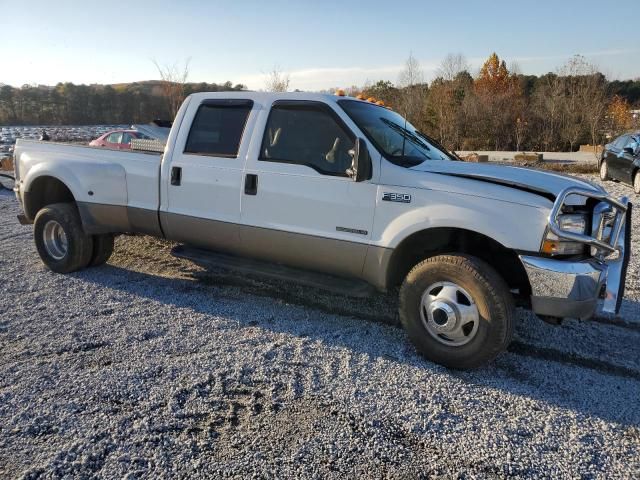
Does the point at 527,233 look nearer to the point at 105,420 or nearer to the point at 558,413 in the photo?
the point at 558,413

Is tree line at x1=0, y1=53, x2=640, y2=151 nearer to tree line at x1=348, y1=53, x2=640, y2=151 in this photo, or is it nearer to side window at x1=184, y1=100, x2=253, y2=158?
tree line at x1=348, y1=53, x2=640, y2=151

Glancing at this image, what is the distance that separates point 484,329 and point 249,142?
256 cm

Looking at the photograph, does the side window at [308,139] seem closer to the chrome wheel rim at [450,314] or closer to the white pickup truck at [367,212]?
the white pickup truck at [367,212]

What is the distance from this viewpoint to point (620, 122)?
25281mm

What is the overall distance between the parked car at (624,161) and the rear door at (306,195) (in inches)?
418

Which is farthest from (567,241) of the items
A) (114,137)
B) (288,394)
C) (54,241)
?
(114,137)

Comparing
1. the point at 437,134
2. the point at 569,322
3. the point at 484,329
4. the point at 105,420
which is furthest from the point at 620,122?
the point at 105,420

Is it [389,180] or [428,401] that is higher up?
[389,180]

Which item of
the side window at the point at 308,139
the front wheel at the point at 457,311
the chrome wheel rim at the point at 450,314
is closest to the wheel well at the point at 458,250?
the front wheel at the point at 457,311

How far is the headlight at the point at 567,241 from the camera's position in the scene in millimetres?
3303

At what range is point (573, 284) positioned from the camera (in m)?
3.27

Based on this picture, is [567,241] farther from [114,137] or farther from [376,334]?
[114,137]

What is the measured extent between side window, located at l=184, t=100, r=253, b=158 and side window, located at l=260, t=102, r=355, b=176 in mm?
328

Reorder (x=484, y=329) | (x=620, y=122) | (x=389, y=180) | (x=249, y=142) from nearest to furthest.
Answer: (x=484, y=329)
(x=389, y=180)
(x=249, y=142)
(x=620, y=122)
